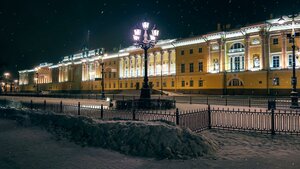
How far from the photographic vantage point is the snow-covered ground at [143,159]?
6652 mm

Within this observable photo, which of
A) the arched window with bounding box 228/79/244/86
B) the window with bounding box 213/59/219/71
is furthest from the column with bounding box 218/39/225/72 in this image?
the arched window with bounding box 228/79/244/86

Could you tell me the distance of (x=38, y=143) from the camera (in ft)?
31.2

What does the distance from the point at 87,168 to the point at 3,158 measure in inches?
117

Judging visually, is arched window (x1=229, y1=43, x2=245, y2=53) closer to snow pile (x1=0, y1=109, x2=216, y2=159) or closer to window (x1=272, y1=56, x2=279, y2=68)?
window (x1=272, y1=56, x2=279, y2=68)

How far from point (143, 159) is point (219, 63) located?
1868 inches

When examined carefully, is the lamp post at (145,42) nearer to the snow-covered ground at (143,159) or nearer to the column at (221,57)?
the snow-covered ground at (143,159)

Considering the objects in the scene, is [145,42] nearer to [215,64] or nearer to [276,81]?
[276,81]

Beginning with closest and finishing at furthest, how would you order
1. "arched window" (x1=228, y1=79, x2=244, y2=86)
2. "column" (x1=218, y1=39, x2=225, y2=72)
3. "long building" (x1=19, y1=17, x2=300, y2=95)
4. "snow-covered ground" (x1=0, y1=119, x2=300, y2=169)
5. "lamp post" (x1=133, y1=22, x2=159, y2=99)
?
"snow-covered ground" (x1=0, y1=119, x2=300, y2=169)
"lamp post" (x1=133, y1=22, x2=159, y2=99)
"long building" (x1=19, y1=17, x2=300, y2=95)
"arched window" (x1=228, y1=79, x2=244, y2=86)
"column" (x1=218, y1=39, x2=225, y2=72)

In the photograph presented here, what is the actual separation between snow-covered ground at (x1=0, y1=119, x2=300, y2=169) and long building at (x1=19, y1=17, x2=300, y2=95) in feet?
115

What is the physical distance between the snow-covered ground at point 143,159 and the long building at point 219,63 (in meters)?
35.1

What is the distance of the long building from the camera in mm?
43094

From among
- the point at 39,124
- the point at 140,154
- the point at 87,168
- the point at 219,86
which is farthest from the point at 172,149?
the point at 219,86

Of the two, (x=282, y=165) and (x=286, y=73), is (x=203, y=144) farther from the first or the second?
(x=286, y=73)

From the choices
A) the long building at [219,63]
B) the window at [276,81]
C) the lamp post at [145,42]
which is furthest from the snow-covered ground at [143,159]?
the window at [276,81]
